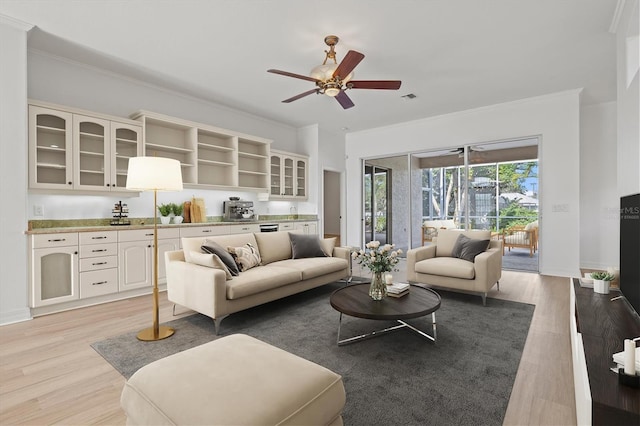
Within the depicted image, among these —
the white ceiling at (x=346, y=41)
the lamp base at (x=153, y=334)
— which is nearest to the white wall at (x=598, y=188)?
the white ceiling at (x=346, y=41)

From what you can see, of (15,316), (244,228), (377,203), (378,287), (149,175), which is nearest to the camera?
(149,175)

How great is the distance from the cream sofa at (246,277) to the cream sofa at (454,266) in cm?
94

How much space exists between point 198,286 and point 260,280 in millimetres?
563

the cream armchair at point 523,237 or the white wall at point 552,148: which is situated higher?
the white wall at point 552,148

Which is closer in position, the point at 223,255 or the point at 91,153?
the point at 223,255

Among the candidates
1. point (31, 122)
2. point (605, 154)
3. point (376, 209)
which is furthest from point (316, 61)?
point (605, 154)

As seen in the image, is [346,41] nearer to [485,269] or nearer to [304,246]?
[304,246]

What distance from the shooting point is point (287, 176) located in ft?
21.9

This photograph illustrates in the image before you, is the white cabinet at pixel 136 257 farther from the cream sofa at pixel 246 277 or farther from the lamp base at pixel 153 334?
the lamp base at pixel 153 334

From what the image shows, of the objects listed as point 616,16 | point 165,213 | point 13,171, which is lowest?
point 165,213

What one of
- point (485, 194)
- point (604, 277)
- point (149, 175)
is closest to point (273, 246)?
point (149, 175)

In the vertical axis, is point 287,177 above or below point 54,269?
above

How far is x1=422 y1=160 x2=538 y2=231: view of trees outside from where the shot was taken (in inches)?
213

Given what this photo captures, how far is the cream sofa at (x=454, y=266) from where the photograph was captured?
3.54m
